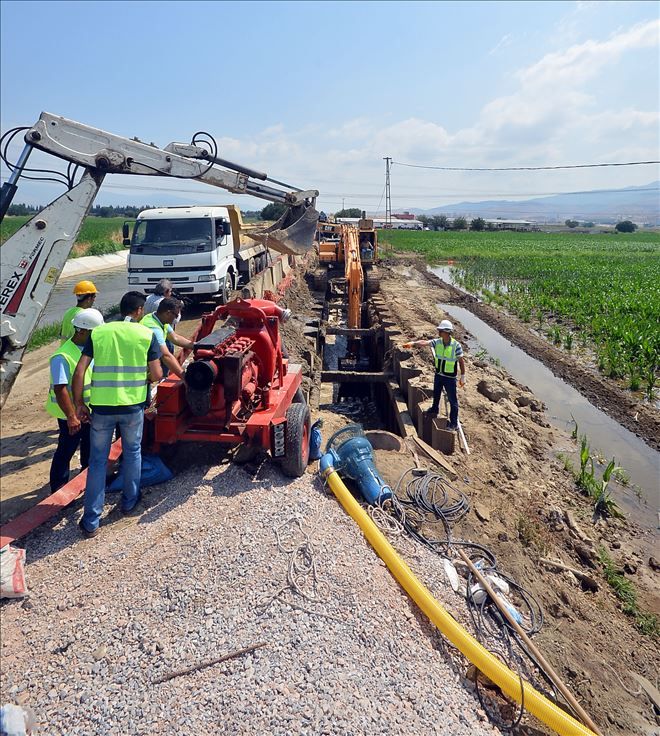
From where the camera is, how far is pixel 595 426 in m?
10.0

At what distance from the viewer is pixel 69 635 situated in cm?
315

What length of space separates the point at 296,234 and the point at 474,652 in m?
5.13

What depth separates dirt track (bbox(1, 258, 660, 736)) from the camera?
158 inches

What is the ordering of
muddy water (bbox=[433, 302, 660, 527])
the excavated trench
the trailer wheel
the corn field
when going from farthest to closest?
the corn field, the excavated trench, muddy water (bbox=[433, 302, 660, 527]), the trailer wheel

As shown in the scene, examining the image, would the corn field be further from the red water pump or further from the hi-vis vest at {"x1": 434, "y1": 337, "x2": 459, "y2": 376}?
the red water pump

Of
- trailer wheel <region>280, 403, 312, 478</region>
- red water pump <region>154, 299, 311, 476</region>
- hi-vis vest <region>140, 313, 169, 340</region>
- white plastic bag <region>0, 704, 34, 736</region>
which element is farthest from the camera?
hi-vis vest <region>140, 313, 169, 340</region>

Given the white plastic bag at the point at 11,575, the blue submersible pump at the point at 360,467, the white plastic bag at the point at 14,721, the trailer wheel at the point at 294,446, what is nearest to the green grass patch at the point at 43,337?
the trailer wheel at the point at 294,446

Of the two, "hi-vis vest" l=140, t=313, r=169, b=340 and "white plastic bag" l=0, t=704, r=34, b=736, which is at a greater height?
"hi-vis vest" l=140, t=313, r=169, b=340

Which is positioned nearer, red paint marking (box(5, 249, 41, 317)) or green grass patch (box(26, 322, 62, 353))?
red paint marking (box(5, 249, 41, 317))

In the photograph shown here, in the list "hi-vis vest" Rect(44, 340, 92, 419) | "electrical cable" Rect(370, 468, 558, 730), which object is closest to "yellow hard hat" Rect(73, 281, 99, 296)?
"hi-vis vest" Rect(44, 340, 92, 419)

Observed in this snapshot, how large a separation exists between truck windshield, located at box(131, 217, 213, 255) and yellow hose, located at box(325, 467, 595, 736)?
946 cm

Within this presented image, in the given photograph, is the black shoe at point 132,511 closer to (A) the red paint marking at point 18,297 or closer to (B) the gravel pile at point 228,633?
(B) the gravel pile at point 228,633

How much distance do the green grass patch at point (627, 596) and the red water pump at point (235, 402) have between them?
3.49 meters

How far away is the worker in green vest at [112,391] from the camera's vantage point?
3949mm
